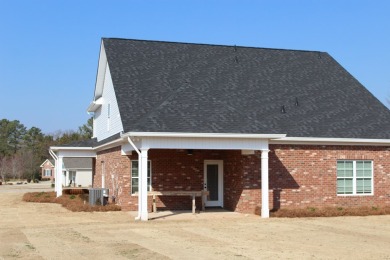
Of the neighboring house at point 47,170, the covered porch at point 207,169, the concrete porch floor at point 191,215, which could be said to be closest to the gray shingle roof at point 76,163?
the neighboring house at point 47,170

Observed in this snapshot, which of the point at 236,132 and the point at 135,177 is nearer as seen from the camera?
the point at 236,132

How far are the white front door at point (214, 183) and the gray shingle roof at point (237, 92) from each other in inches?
118

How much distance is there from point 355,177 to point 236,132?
701cm

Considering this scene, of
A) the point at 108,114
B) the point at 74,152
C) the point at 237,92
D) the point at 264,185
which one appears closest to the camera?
the point at 264,185

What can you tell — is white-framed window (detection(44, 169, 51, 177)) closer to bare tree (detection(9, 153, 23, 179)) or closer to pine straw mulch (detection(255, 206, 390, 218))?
bare tree (detection(9, 153, 23, 179))

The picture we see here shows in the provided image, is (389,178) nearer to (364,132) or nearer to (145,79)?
(364,132)

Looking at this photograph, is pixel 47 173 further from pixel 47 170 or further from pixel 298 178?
pixel 298 178

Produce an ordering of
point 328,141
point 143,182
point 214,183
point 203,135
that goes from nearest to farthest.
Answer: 1. point 143,182
2. point 203,135
3. point 328,141
4. point 214,183

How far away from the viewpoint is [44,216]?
2180 centimetres

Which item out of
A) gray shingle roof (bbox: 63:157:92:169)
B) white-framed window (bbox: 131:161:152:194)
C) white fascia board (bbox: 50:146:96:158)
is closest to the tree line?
gray shingle roof (bbox: 63:157:92:169)

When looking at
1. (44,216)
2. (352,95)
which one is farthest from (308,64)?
(44,216)

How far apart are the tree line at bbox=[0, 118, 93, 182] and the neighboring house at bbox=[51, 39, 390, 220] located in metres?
61.7

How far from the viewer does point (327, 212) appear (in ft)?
71.4

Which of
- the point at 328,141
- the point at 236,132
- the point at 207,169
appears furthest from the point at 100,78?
the point at 328,141
